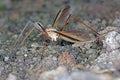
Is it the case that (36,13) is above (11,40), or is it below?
above

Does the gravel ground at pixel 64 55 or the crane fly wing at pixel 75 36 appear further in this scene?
the crane fly wing at pixel 75 36

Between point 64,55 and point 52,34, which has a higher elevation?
point 52,34

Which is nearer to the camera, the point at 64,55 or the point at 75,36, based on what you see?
the point at 64,55

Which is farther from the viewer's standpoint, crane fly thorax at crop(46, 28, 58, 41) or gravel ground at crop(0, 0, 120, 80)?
crane fly thorax at crop(46, 28, 58, 41)

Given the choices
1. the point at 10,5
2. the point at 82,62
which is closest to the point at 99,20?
the point at 82,62

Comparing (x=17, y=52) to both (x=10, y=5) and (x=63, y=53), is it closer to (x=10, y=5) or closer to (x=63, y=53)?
(x=63, y=53)

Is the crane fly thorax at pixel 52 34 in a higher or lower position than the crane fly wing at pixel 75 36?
higher

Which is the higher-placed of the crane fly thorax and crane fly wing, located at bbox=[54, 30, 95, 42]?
the crane fly thorax

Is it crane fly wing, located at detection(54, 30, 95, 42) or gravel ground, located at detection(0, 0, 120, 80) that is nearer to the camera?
gravel ground, located at detection(0, 0, 120, 80)
